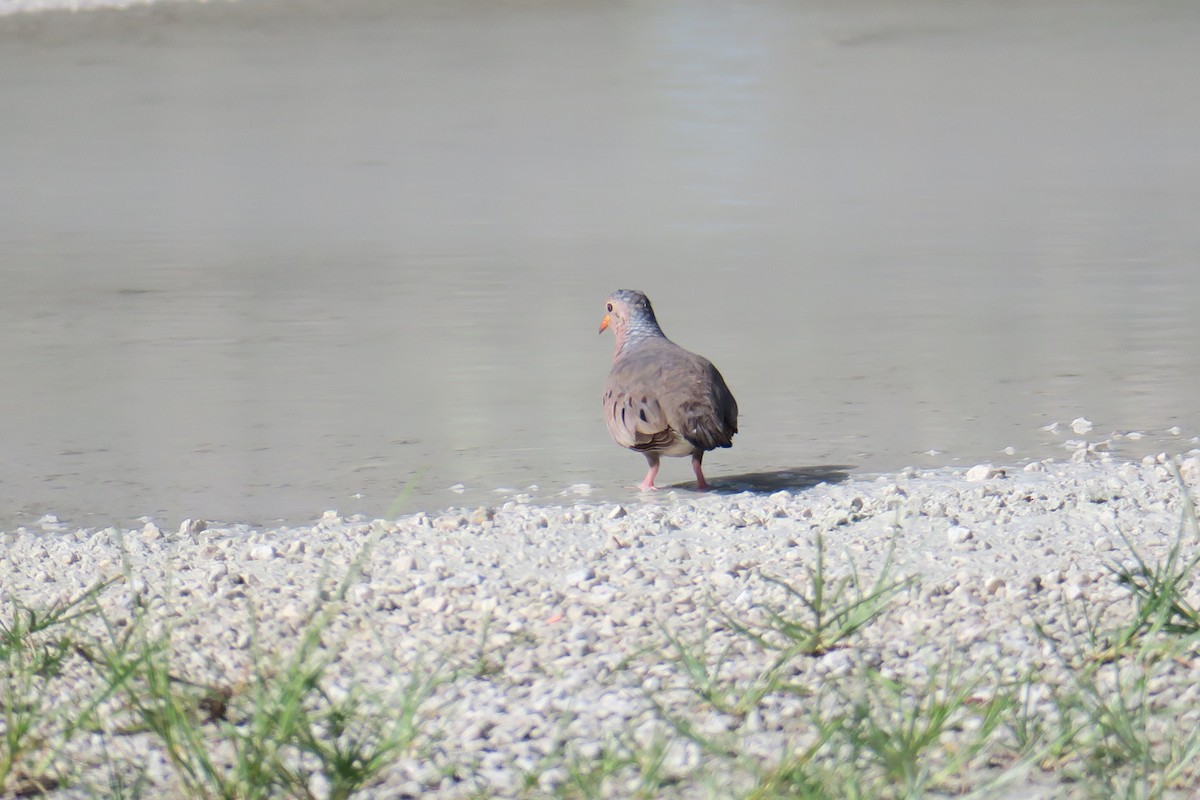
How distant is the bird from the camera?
512cm

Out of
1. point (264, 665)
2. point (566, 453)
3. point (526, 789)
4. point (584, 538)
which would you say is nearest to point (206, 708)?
point (264, 665)

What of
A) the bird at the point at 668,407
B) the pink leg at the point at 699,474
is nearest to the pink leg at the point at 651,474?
the bird at the point at 668,407

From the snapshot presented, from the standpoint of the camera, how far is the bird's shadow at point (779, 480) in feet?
17.3

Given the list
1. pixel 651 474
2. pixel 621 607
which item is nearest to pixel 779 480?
pixel 651 474

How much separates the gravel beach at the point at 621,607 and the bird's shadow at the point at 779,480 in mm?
89

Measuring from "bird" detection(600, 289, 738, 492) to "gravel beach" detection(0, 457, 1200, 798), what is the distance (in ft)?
0.65

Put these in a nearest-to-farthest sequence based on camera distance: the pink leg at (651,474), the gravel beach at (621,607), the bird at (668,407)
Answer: the gravel beach at (621,607) < the bird at (668,407) < the pink leg at (651,474)

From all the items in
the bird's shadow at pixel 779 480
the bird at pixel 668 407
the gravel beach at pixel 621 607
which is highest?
the bird at pixel 668 407

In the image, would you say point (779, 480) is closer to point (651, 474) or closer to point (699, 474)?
point (699, 474)

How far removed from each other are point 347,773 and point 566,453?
3240 mm

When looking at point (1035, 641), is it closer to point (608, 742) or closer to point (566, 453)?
point (608, 742)

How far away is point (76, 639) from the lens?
142 inches

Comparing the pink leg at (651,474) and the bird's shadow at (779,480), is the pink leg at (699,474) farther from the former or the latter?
the pink leg at (651,474)

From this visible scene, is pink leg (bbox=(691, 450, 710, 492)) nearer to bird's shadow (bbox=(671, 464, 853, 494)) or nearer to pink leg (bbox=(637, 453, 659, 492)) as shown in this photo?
bird's shadow (bbox=(671, 464, 853, 494))
